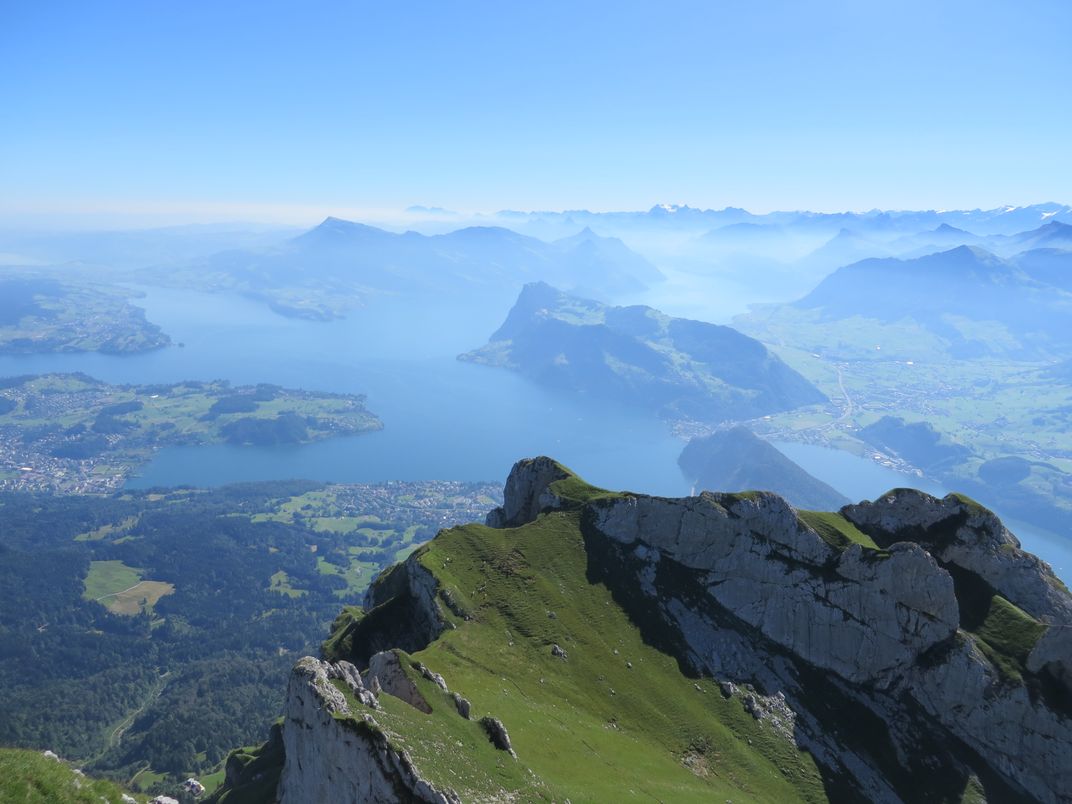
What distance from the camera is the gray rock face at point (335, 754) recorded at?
33094 mm

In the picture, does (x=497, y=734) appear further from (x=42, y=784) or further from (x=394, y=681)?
(x=42, y=784)

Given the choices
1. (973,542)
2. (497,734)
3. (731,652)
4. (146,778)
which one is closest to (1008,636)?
(973,542)

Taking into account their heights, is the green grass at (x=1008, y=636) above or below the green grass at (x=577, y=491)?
below

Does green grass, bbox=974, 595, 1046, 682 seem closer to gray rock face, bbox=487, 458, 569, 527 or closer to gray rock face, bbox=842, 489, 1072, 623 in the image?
gray rock face, bbox=842, 489, 1072, 623

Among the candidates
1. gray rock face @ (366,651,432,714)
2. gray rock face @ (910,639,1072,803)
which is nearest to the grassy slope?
gray rock face @ (366,651,432,714)

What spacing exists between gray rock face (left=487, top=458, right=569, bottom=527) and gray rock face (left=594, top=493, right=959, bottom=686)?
11.4 m

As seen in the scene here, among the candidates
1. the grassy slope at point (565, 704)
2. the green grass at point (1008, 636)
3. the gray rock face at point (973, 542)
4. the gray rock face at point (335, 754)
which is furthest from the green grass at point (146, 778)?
the green grass at point (1008, 636)

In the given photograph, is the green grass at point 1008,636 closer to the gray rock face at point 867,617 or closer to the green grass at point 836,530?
the gray rock face at point 867,617

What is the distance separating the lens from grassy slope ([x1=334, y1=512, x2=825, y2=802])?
134ft

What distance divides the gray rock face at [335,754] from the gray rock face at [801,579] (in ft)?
138

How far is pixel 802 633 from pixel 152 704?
560ft

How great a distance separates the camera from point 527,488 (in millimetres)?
88000

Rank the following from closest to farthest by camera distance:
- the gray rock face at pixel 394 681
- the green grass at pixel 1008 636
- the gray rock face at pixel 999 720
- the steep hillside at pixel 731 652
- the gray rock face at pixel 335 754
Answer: the gray rock face at pixel 335 754 → the gray rock face at pixel 394 681 → the steep hillside at pixel 731 652 → the gray rock face at pixel 999 720 → the green grass at pixel 1008 636

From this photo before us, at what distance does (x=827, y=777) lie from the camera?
190 feet
